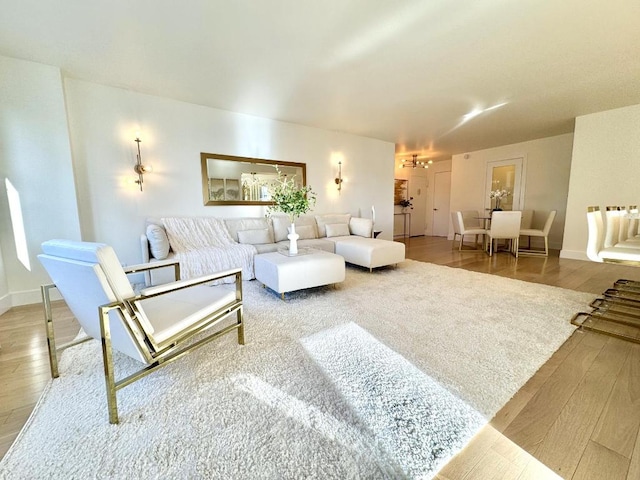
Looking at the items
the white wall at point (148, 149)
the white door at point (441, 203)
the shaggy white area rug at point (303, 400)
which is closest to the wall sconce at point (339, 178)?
the white wall at point (148, 149)

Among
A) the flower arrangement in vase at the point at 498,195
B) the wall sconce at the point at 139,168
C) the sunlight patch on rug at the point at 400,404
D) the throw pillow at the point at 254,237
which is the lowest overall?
the sunlight patch on rug at the point at 400,404

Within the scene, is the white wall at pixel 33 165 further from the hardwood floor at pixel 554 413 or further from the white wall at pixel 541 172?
the white wall at pixel 541 172

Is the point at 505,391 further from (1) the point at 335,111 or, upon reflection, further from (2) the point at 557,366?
(1) the point at 335,111

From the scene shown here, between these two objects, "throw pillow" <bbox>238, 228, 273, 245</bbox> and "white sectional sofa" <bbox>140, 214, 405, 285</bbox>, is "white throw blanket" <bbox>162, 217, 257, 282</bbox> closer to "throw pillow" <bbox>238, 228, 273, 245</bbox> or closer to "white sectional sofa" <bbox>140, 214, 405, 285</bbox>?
"white sectional sofa" <bbox>140, 214, 405, 285</bbox>

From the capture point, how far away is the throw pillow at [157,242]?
299 cm

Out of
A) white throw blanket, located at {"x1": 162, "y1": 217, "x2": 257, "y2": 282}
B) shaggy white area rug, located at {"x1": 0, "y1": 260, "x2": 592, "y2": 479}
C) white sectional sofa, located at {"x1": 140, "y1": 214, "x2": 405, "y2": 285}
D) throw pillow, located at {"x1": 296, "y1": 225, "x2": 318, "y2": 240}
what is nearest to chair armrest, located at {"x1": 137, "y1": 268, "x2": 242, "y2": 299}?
shaggy white area rug, located at {"x1": 0, "y1": 260, "x2": 592, "y2": 479}

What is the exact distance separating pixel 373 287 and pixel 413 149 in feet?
16.5

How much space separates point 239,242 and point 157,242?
116 centimetres

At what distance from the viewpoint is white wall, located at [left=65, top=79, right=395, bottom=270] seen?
3.15m

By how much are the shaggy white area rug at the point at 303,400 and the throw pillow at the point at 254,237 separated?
71.6 inches

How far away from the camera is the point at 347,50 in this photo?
7.95 feet

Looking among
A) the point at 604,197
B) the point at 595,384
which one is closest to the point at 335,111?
the point at 595,384

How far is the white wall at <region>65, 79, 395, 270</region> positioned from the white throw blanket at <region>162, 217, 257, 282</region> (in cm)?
31

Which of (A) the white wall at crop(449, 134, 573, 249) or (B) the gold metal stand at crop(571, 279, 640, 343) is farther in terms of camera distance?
(A) the white wall at crop(449, 134, 573, 249)
